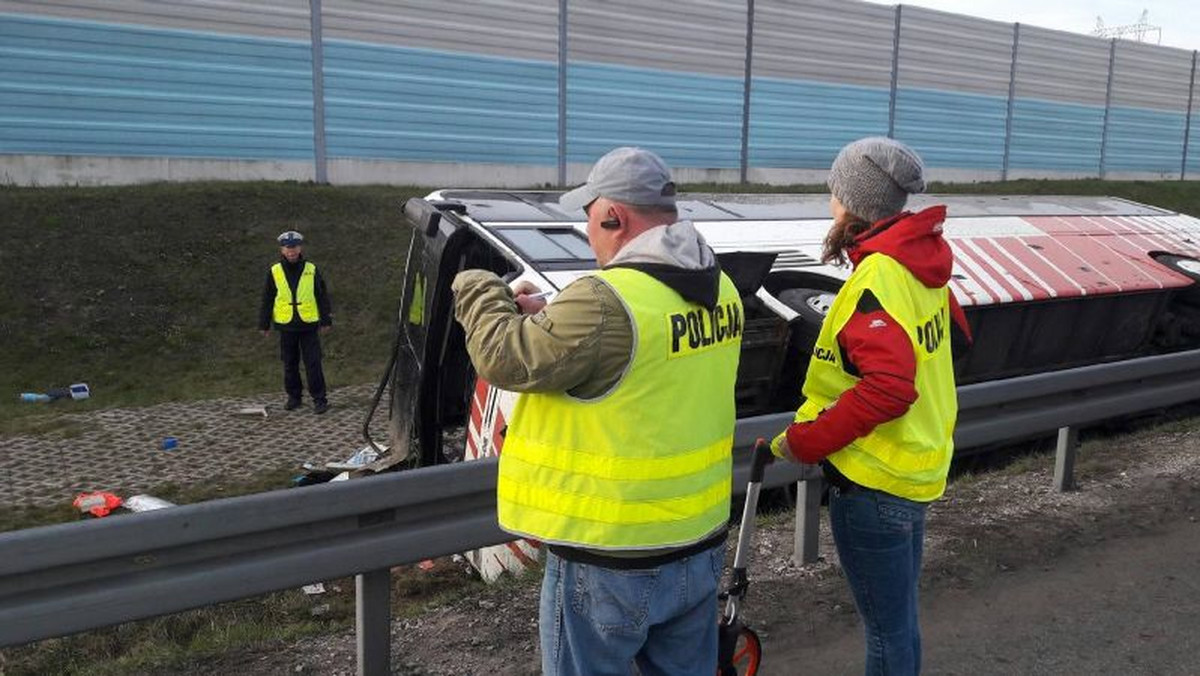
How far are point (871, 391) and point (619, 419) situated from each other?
77cm

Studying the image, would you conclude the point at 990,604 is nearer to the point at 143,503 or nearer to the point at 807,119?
the point at 143,503

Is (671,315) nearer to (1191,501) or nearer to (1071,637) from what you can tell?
(1071,637)

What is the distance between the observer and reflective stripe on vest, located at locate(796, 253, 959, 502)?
258 cm

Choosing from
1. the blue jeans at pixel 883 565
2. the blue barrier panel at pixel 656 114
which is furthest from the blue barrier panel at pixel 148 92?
the blue jeans at pixel 883 565

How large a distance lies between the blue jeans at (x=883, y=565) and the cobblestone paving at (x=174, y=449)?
5.43 meters

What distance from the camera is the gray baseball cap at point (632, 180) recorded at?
6.97ft

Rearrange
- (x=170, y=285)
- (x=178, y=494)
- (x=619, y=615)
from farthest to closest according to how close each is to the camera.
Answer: (x=170, y=285)
(x=178, y=494)
(x=619, y=615)

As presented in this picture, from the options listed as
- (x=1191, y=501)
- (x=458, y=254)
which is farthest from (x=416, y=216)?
(x=1191, y=501)

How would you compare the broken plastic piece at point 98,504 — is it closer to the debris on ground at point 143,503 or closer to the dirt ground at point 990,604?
the debris on ground at point 143,503

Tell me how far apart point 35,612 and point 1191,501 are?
5531 millimetres

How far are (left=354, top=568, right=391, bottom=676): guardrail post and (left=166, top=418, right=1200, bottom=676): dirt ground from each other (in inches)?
10.0

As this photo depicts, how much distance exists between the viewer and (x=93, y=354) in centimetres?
1012

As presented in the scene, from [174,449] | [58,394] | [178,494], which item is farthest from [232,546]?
[58,394]

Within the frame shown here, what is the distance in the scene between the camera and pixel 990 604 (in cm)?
421
